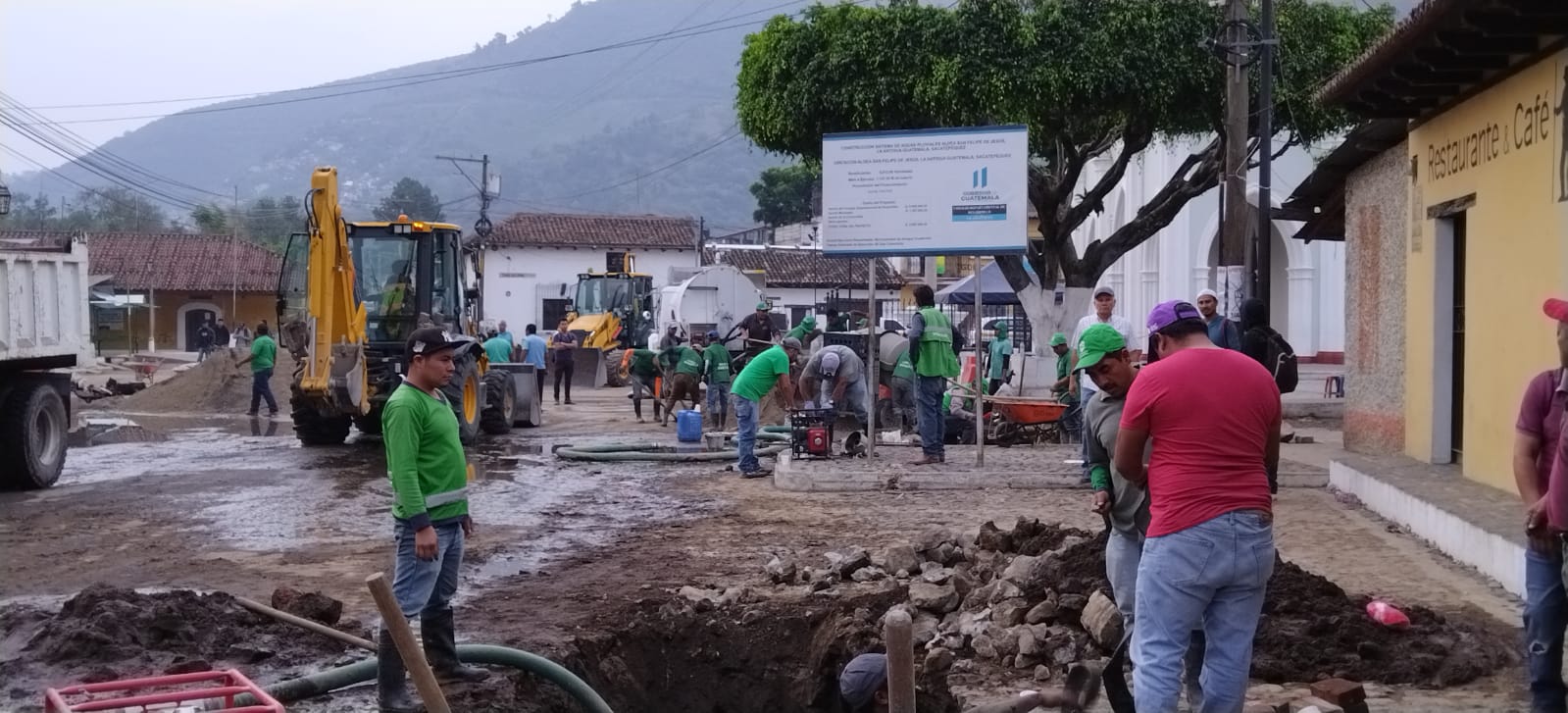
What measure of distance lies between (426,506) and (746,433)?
372 inches

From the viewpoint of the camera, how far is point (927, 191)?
14711mm

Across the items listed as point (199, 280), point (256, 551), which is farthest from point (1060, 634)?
point (199, 280)

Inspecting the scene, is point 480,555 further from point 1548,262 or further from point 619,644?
point 1548,262

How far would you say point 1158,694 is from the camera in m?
5.12

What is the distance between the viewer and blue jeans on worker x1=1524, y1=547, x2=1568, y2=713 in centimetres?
584

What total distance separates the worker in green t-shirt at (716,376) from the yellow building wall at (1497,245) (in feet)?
31.3

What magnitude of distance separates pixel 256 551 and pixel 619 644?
4229 millimetres

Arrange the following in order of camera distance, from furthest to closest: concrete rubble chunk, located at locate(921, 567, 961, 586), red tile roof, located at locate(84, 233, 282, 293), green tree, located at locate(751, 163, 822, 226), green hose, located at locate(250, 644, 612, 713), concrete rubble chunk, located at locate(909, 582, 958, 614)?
green tree, located at locate(751, 163, 822, 226), red tile roof, located at locate(84, 233, 282, 293), concrete rubble chunk, located at locate(921, 567, 961, 586), concrete rubble chunk, located at locate(909, 582, 958, 614), green hose, located at locate(250, 644, 612, 713)

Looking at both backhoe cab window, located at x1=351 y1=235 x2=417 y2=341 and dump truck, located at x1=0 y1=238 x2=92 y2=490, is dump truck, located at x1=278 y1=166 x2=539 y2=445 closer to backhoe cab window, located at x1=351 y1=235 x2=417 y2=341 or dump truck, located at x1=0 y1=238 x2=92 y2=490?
backhoe cab window, located at x1=351 y1=235 x2=417 y2=341

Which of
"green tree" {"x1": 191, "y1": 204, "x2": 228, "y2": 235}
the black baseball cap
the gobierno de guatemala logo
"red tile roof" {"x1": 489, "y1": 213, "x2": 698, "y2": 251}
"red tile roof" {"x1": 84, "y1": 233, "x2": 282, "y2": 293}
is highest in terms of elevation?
"green tree" {"x1": 191, "y1": 204, "x2": 228, "y2": 235}

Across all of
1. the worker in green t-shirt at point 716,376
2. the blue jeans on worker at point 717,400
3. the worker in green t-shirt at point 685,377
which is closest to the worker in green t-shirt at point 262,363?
the worker in green t-shirt at point 685,377

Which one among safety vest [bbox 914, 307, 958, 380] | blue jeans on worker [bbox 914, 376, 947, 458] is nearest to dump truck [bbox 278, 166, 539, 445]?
blue jeans on worker [bbox 914, 376, 947, 458]

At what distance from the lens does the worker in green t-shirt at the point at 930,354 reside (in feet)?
47.7

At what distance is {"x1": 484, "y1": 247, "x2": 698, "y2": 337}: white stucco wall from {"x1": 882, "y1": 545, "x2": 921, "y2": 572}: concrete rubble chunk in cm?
5136
